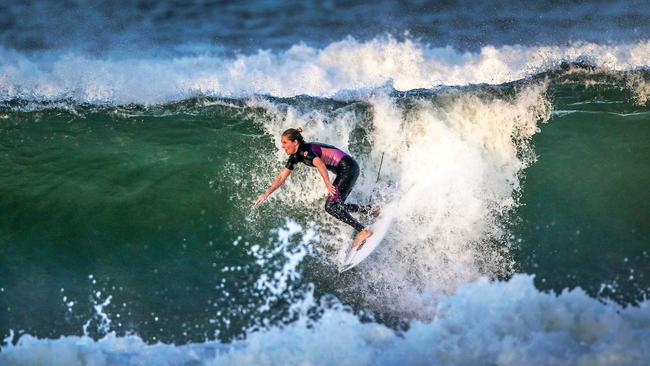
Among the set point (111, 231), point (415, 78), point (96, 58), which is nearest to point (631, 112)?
point (415, 78)

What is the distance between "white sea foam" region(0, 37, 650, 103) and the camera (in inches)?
320

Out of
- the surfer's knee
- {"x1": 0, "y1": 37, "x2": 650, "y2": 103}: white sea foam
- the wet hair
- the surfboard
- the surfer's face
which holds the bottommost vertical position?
the surfboard

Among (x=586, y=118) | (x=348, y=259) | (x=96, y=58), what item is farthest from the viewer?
(x=96, y=58)

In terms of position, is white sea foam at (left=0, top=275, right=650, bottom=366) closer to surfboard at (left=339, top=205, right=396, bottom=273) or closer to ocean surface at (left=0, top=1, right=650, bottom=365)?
ocean surface at (left=0, top=1, right=650, bottom=365)

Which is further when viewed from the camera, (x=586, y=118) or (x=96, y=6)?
(x=96, y=6)

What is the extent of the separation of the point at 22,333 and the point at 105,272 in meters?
1.06

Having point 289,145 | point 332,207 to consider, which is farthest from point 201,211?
Answer: point 289,145

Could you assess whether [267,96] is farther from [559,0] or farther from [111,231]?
[559,0]

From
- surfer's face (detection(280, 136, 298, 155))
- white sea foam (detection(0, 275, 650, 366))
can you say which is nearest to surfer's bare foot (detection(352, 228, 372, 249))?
white sea foam (detection(0, 275, 650, 366))

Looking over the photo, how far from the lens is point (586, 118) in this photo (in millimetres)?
7668

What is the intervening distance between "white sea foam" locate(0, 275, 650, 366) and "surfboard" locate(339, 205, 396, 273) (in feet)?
1.58

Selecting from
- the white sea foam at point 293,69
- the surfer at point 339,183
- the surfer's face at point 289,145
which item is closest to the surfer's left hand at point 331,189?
the surfer at point 339,183

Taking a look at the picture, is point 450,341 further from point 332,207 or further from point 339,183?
point 339,183

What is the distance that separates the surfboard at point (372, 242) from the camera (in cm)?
661
